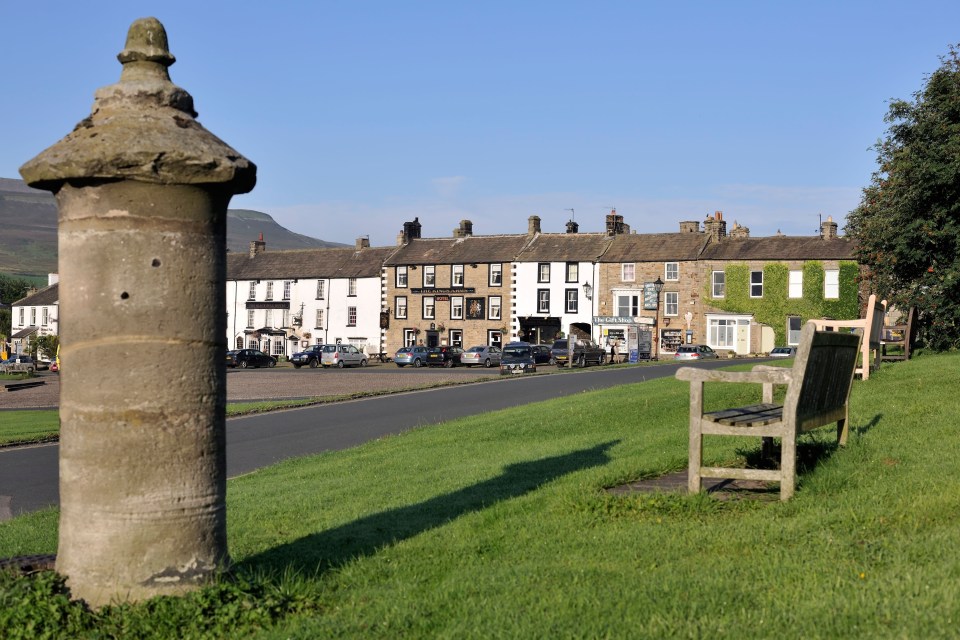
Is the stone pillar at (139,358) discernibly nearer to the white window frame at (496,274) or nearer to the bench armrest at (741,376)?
the bench armrest at (741,376)

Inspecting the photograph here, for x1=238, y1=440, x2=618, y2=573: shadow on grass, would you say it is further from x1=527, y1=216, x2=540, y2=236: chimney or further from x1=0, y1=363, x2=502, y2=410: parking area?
x1=527, y1=216, x2=540, y2=236: chimney

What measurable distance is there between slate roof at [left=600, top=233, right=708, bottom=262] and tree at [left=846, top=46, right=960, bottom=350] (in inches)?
1554

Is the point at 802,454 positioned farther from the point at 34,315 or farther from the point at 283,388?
the point at 34,315

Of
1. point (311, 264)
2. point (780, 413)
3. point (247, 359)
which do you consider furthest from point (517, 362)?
point (780, 413)

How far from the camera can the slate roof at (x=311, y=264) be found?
84688 millimetres

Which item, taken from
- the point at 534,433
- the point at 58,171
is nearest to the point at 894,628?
the point at 58,171

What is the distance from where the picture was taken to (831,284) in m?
69.8

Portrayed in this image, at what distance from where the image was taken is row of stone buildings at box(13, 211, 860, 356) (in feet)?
233

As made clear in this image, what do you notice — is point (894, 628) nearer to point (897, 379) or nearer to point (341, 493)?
point (341, 493)

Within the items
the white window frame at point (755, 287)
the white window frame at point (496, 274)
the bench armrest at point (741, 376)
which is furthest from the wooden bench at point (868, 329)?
the white window frame at point (496, 274)

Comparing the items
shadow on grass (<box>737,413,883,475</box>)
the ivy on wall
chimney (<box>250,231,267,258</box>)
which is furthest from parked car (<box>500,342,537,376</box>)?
chimney (<box>250,231,267,258</box>)

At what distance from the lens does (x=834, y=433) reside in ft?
35.0

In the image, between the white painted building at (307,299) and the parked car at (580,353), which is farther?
the white painted building at (307,299)

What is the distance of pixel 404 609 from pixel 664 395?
1448 cm
